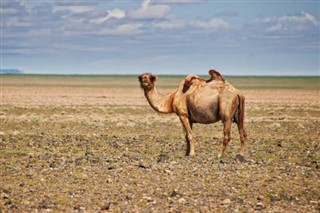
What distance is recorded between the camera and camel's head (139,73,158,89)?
764 inches

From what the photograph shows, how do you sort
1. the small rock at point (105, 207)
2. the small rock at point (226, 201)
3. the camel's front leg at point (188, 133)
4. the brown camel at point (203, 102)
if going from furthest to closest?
the camel's front leg at point (188, 133) → the brown camel at point (203, 102) → the small rock at point (226, 201) → the small rock at point (105, 207)

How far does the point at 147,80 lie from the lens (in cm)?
1945

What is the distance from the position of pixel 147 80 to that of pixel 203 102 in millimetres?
1739

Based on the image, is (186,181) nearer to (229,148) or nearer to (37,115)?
(229,148)

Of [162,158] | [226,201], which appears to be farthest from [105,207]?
[162,158]

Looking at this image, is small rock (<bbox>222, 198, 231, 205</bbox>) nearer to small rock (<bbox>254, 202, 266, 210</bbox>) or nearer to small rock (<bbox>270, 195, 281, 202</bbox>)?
small rock (<bbox>254, 202, 266, 210</bbox>)

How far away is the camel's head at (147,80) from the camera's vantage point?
1941 centimetres

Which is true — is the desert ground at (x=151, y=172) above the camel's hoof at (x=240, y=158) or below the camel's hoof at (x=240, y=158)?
below

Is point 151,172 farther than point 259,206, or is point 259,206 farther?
point 151,172

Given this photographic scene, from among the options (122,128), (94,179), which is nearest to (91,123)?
(122,128)

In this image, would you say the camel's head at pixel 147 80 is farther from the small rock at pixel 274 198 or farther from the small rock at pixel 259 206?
the small rock at pixel 259 206

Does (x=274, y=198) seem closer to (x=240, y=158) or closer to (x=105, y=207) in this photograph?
(x=105, y=207)

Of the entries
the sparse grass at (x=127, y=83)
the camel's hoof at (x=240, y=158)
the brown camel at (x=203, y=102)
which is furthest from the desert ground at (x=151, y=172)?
the sparse grass at (x=127, y=83)

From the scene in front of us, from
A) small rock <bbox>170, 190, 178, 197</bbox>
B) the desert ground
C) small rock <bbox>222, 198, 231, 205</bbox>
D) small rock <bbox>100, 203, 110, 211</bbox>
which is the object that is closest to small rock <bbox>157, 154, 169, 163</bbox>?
the desert ground
